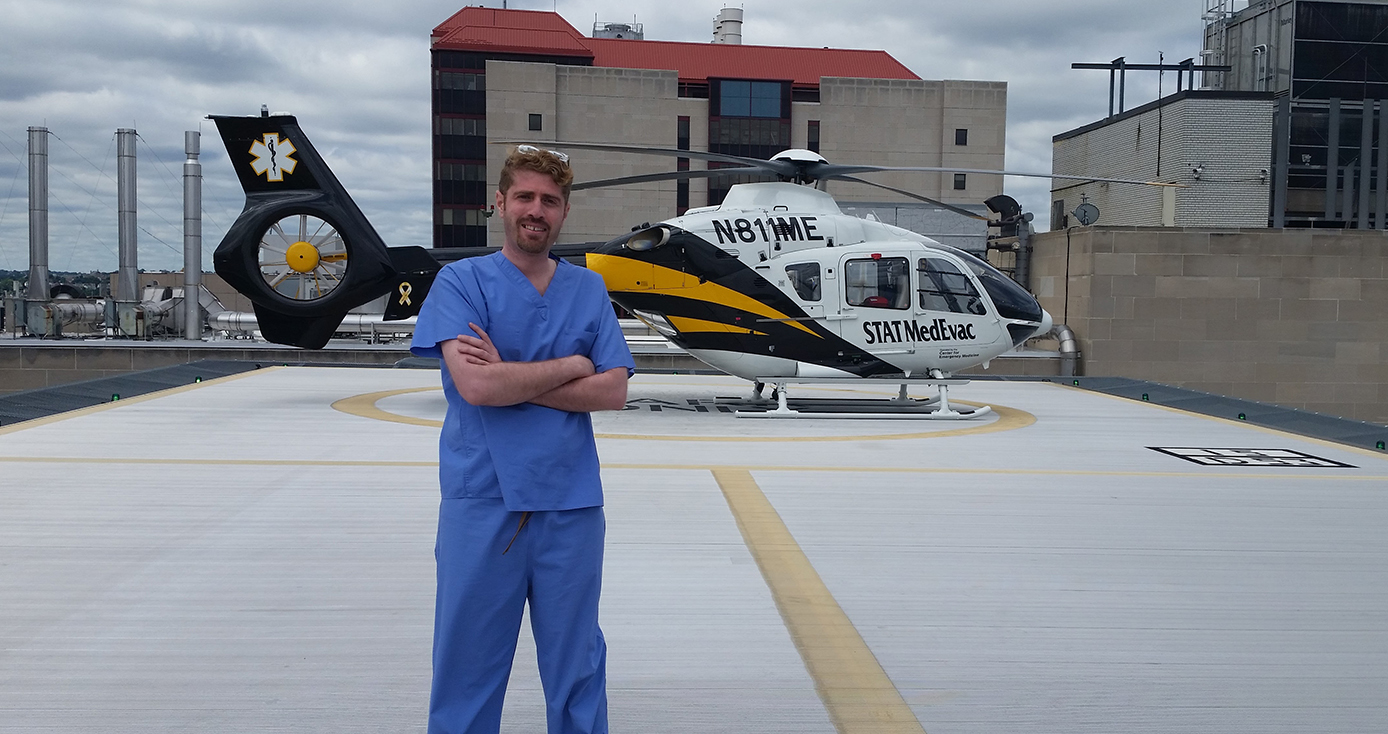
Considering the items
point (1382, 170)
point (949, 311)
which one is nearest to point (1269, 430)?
point (949, 311)

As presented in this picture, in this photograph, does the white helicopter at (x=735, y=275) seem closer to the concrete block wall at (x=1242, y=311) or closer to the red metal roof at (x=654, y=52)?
the concrete block wall at (x=1242, y=311)

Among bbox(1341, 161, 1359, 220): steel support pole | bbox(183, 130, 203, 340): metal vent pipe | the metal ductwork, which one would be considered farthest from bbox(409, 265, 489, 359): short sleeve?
bbox(1341, 161, 1359, 220): steel support pole

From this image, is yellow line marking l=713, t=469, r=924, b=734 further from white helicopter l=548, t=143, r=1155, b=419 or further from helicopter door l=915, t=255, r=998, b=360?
helicopter door l=915, t=255, r=998, b=360

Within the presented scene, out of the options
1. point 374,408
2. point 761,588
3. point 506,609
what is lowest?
point 761,588

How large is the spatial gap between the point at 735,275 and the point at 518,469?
33.7 ft

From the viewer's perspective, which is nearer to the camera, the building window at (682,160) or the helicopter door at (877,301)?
the helicopter door at (877,301)

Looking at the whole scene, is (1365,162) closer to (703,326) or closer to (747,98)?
(747,98)

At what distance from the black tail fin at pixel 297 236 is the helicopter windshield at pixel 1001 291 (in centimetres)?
743

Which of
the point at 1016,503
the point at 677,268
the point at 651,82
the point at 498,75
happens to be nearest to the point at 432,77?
the point at 498,75

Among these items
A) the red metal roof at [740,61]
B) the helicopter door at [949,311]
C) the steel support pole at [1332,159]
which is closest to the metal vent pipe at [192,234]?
the helicopter door at [949,311]

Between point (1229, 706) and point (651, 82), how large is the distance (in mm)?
59414

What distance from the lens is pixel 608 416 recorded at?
1296cm

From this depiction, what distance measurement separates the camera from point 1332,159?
38.9m

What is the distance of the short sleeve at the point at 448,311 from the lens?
3.22 meters
